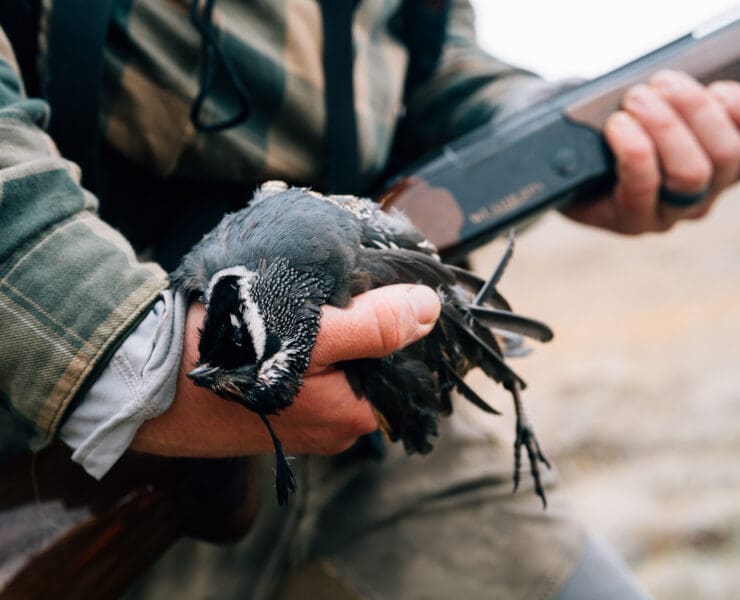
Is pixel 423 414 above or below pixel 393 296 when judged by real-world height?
below

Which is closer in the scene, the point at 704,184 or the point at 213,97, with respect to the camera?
the point at 213,97

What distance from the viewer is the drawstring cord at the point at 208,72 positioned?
2.39 metres

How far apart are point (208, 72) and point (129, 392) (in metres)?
1.16

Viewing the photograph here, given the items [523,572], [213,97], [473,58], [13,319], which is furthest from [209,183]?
[523,572]

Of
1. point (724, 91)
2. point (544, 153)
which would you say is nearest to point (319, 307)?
point (544, 153)

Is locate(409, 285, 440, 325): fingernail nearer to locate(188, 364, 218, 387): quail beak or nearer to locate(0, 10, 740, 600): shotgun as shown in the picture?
locate(188, 364, 218, 387): quail beak

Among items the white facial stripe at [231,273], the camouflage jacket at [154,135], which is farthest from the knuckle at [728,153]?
the white facial stripe at [231,273]

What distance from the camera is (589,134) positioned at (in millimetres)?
3188

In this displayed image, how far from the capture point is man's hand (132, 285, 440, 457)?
5.91ft

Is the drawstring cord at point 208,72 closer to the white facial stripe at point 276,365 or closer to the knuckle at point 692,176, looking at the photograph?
the white facial stripe at point 276,365

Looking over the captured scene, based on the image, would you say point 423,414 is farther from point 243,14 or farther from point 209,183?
point 243,14

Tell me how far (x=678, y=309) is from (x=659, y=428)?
19.6ft

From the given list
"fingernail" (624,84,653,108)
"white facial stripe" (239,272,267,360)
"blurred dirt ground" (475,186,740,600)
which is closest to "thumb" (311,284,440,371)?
"white facial stripe" (239,272,267,360)

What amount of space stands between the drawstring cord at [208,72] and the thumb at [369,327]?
95cm
